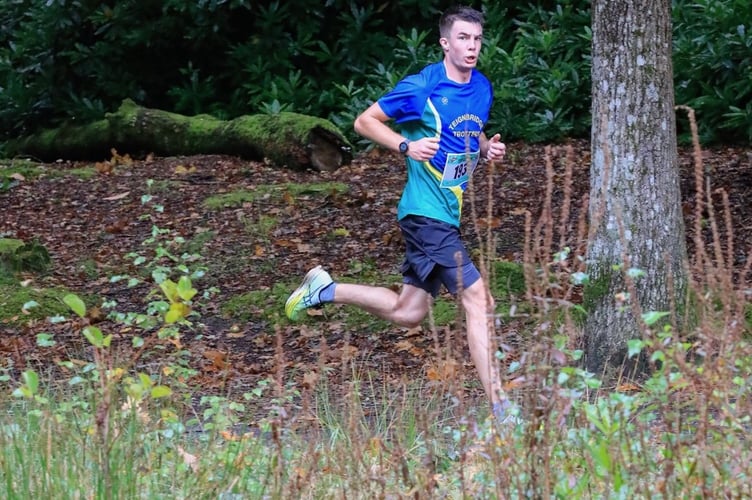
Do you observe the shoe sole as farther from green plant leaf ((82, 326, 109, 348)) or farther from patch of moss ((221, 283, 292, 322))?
green plant leaf ((82, 326, 109, 348))

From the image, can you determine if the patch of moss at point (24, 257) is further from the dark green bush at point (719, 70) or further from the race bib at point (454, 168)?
the dark green bush at point (719, 70)

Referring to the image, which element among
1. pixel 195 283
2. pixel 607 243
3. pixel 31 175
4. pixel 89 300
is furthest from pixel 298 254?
pixel 31 175

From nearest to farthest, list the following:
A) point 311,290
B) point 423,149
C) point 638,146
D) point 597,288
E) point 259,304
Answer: point 423,149, point 638,146, point 597,288, point 311,290, point 259,304

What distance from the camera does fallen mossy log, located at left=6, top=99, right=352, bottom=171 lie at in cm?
1149

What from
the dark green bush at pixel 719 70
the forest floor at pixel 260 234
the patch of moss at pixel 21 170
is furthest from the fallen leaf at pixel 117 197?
the dark green bush at pixel 719 70

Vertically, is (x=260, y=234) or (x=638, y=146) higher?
(x=638, y=146)

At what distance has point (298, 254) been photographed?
8.64 m

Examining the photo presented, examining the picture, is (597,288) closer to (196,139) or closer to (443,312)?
(443,312)

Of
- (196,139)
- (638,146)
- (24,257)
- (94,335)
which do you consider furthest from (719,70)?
(94,335)

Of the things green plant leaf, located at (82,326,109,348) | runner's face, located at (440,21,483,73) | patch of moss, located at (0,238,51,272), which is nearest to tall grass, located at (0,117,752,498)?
green plant leaf, located at (82,326,109,348)

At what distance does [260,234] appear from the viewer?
358 inches

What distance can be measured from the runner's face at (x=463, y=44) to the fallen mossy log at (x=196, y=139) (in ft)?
20.1

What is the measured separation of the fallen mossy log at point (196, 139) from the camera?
37.7ft

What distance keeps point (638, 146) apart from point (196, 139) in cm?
783
